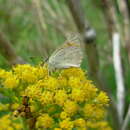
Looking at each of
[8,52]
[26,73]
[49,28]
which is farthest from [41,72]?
[49,28]

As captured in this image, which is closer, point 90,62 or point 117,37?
point 90,62

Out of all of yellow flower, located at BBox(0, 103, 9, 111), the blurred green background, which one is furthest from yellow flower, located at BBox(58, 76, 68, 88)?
the blurred green background

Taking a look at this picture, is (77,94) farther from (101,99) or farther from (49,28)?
(49,28)

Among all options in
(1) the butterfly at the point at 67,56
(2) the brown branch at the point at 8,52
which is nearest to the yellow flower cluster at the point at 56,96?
(1) the butterfly at the point at 67,56

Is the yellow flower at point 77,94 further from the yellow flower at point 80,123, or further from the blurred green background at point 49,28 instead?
the blurred green background at point 49,28

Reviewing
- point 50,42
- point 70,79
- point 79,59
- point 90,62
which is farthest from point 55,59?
point 50,42

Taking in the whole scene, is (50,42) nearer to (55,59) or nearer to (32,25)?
(32,25)

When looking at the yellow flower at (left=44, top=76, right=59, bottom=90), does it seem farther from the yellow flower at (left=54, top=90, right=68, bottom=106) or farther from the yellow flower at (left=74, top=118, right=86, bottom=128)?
the yellow flower at (left=74, top=118, right=86, bottom=128)
